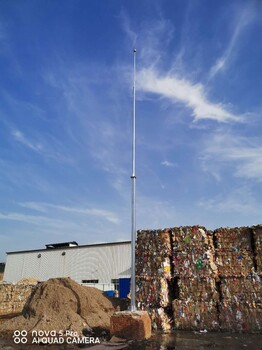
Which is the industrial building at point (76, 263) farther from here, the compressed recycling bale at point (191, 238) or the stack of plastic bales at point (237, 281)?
the stack of plastic bales at point (237, 281)

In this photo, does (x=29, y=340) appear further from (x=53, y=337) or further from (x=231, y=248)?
(x=231, y=248)

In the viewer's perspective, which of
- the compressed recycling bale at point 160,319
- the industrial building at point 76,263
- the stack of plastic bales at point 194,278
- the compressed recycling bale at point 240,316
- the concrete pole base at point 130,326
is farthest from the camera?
the industrial building at point 76,263

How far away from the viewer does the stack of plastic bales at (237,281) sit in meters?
9.67

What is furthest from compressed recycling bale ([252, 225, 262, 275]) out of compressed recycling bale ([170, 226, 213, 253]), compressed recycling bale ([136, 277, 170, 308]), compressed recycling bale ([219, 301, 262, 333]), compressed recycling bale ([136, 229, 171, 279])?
compressed recycling bale ([136, 277, 170, 308])

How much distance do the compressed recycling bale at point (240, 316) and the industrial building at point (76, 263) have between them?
65.0 ft

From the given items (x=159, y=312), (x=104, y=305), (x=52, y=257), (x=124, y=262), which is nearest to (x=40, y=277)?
(x=52, y=257)

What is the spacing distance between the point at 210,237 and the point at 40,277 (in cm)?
3241

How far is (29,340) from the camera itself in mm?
8547

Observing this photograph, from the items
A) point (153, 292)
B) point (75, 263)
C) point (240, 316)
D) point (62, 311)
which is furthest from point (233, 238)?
point (75, 263)

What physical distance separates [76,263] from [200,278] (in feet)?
92.7

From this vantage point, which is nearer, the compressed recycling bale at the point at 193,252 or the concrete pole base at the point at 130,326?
the concrete pole base at the point at 130,326

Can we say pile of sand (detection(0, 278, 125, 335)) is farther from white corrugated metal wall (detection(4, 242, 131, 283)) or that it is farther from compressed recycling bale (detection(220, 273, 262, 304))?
white corrugated metal wall (detection(4, 242, 131, 283))

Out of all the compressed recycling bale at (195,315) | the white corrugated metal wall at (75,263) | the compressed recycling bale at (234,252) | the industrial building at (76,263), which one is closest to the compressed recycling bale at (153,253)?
the compressed recycling bale at (195,315)

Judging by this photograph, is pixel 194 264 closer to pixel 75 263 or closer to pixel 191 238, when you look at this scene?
pixel 191 238
